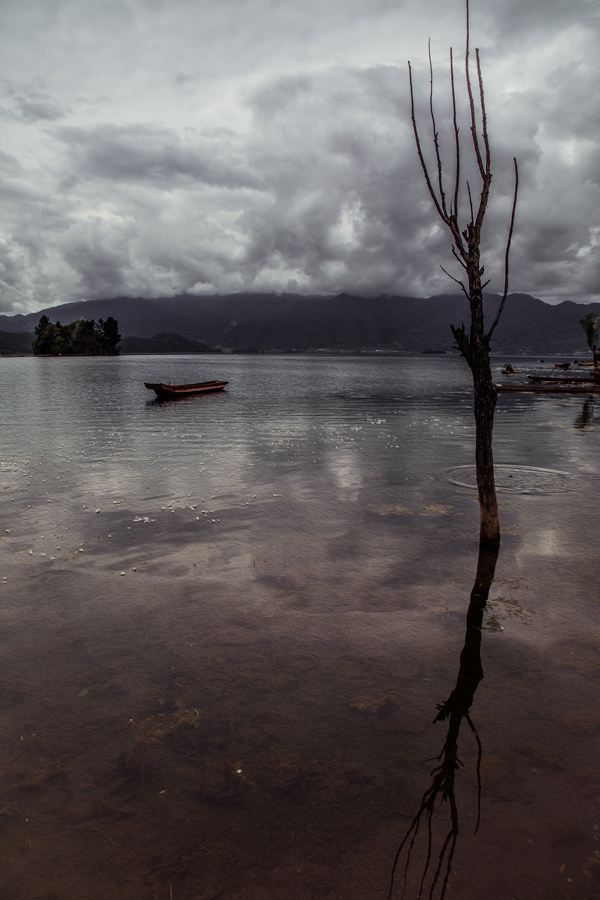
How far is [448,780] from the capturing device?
5816mm

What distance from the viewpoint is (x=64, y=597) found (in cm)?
1025

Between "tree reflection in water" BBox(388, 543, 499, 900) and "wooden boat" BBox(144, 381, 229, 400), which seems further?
"wooden boat" BBox(144, 381, 229, 400)

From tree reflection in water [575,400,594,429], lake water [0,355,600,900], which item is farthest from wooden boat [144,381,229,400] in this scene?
lake water [0,355,600,900]

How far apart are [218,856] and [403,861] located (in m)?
1.72

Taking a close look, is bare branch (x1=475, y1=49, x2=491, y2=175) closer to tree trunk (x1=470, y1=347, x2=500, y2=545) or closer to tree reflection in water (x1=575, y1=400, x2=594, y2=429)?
tree trunk (x1=470, y1=347, x2=500, y2=545)

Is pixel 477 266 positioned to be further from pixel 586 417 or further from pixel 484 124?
pixel 586 417

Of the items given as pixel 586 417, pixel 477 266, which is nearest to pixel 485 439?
pixel 477 266

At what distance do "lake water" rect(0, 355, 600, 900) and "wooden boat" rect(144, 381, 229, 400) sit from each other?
42510mm

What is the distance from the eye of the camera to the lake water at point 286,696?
496 cm

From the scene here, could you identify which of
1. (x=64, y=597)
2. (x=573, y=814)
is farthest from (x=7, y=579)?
(x=573, y=814)

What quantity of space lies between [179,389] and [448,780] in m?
60.2

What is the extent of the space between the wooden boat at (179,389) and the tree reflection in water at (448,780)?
5326 cm

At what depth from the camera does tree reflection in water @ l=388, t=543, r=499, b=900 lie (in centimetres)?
482

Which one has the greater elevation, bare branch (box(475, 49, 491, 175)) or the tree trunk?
bare branch (box(475, 49, 491, 175))
